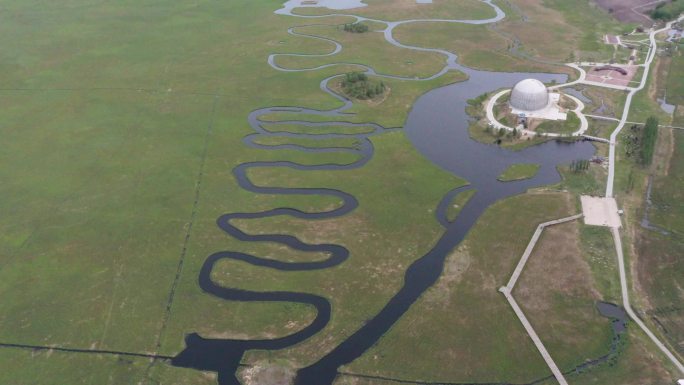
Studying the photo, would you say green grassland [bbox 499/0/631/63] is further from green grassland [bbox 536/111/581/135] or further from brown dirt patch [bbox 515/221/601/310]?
brown dirt patch [bbox 515/221/601/310]

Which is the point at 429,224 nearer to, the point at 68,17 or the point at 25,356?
the point at 25,356

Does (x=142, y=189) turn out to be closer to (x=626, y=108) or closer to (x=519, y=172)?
(x=519, y=172)

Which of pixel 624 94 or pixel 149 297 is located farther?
pixel 624 94

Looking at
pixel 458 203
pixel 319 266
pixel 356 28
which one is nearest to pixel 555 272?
pixel 458 203

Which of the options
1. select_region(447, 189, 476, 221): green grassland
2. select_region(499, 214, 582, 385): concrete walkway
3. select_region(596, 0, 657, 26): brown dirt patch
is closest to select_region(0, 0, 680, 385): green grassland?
select_region(499, 214, 582, 385): concrete walkway

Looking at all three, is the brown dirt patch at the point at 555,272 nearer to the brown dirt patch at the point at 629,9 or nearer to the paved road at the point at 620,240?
the paved road at the point at 620,240

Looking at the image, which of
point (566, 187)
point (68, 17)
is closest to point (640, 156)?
point (566, 187)
